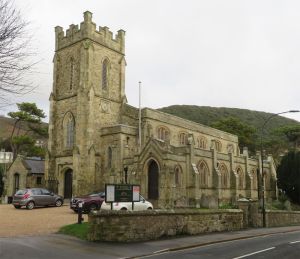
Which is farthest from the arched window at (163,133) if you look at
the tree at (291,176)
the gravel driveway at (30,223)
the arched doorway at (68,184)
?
the gravel driveway at (30,223)

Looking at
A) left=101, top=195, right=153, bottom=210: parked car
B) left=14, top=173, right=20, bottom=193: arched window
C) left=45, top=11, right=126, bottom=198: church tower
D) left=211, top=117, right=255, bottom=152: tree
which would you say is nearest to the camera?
left=101, top=195, right=153, bottom=210: parked car

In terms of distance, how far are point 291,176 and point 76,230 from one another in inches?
1394

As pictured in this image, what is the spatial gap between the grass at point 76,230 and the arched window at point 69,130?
81.2 feet

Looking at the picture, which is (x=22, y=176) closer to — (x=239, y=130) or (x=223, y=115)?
(x=239, y=130)

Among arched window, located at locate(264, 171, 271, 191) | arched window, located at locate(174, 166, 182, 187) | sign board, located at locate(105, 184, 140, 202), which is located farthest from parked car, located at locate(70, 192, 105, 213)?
arched window, located at locate(264, 171, 271, 191)

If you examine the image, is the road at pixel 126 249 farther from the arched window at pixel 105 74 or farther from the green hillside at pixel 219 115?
the green hillside at pixel 219 115

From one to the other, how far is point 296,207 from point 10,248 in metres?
36.7

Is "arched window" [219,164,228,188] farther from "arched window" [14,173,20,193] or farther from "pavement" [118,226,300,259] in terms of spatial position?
"pavement" [118,226,300,259]

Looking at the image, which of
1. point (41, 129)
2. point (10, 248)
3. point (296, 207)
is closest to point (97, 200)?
point (10, 248)

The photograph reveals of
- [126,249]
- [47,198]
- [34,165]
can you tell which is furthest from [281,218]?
[34,165]

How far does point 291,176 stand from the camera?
157 ft

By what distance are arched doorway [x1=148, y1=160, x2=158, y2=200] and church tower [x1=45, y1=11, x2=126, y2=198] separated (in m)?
6.83

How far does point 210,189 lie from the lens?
136 ft

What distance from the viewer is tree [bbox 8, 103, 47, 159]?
60.8m
